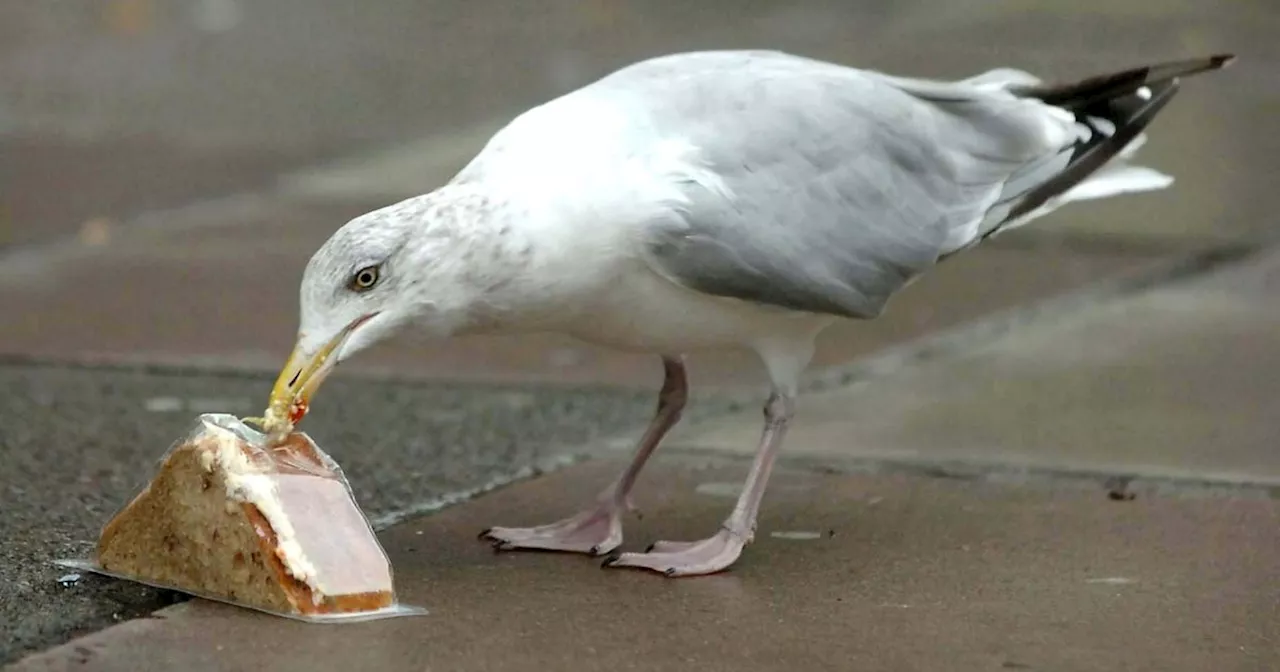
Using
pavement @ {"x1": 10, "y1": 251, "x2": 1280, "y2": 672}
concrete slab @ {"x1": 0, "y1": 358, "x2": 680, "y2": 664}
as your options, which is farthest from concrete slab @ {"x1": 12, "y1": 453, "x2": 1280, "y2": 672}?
concrete slab @ {"x1": 0, "y1": 358, "x2": 680, "y2": 664}

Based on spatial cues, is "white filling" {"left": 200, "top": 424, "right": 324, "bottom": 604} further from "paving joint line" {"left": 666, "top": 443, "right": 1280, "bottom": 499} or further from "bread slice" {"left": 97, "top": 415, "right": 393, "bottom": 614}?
"paving joint line" {"left": 666, "top": 443, "right": 1280, "bottom": 499}

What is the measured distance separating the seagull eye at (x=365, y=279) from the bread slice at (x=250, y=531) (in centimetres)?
34

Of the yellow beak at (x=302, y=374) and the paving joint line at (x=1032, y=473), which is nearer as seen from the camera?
the yellow beak at (x=302, y=374)

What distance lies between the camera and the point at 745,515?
14.1ft

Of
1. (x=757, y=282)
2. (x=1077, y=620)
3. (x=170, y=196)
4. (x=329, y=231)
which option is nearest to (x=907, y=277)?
(x=757, y=282)

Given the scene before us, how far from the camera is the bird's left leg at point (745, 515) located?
418cm

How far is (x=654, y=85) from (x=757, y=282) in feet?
1.76

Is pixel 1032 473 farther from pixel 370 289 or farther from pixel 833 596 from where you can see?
pixel 370 289

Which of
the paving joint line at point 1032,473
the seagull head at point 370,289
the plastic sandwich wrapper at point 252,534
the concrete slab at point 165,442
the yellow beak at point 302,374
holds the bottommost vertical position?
the paving joint line at point 1032,473

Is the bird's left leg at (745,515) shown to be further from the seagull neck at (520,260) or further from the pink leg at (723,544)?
the seagull neck at (520,260)

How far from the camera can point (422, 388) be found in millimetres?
6020

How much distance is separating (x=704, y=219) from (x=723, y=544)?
712mm

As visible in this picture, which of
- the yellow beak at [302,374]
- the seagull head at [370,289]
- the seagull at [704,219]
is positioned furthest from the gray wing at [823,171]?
the yellow beak at [302,374]

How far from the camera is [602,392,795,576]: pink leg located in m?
4.17
